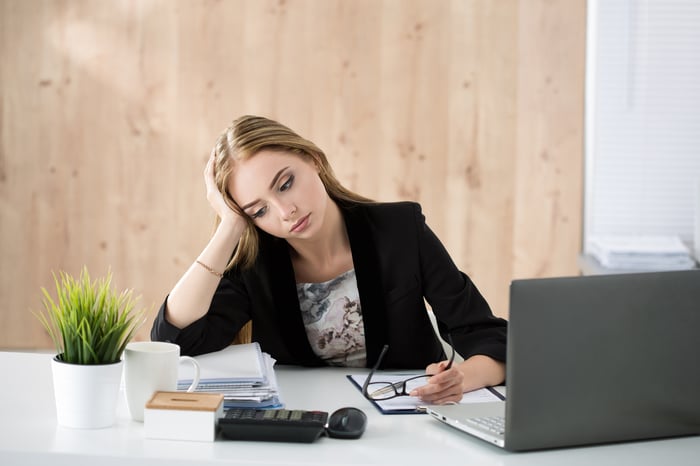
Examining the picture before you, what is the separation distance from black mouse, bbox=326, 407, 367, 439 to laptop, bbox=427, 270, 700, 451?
15cm

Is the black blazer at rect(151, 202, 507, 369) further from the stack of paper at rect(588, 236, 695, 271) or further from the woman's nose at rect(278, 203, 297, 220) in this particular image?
the stack of paper at rect(588, 236, 695, 271)

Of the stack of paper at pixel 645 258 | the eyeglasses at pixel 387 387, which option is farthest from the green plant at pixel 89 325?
the stack of paper at pixel 645 258

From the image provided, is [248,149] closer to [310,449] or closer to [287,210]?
[287,210]

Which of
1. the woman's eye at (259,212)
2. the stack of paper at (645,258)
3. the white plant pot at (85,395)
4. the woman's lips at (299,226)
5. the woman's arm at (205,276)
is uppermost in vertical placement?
the woman's eye at (259,212)

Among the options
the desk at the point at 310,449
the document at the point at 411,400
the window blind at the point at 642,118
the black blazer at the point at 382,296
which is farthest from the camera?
the window blind at the point at 642,118

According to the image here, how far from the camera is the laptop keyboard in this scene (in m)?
1.14

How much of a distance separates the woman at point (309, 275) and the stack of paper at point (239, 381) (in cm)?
22

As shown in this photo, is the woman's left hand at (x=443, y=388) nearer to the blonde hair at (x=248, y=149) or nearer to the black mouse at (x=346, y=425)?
the black mouse at (x=346, y=425)

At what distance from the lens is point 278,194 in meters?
1.67

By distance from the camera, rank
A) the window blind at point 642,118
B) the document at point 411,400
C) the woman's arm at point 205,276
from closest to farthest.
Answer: the document at point 411,400 → the woman's arm at point 205,276 → the window blind at point 642,118

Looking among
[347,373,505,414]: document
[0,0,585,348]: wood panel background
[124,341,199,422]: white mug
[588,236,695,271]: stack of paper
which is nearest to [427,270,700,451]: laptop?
[347,373,505,414]: document

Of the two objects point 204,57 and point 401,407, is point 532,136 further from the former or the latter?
point 401,407

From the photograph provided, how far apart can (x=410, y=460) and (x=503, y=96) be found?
8.53ft

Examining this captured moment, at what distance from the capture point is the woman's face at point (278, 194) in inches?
65.4
